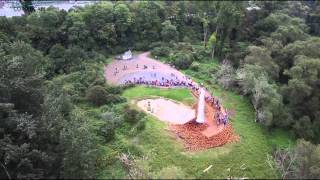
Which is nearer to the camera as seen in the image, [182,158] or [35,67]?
[182,158]

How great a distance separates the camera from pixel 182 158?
3966cm

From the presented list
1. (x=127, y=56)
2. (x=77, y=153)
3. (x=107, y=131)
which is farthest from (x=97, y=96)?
(x=77, y=153)

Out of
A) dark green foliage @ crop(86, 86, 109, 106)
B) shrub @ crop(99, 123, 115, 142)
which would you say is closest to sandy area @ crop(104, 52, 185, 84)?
dark green foliage @ crop(86, 86, 109, 106)

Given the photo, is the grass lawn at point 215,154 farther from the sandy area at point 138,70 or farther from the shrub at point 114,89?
the sandy area at point 138,70

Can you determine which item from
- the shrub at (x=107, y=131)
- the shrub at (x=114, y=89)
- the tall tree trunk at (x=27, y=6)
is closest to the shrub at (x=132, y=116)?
the shrub at (x=107, y=131)

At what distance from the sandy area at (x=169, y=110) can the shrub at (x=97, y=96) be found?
4.03m

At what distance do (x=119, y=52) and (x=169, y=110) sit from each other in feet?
70.1

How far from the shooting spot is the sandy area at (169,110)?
4562 centimetres

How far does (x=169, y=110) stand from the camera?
A: 47.8 metres

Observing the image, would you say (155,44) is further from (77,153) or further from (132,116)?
(77,153)

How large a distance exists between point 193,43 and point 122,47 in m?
12.4

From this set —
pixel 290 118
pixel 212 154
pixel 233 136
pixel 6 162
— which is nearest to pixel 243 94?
pixel 290 118

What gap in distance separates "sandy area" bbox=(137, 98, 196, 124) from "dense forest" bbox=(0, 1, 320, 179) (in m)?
2.39

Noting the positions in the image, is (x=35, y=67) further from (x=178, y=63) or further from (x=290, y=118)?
(x=290, y=118)
